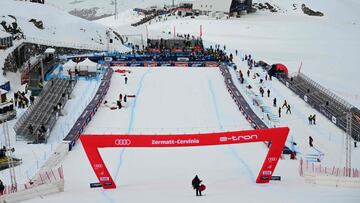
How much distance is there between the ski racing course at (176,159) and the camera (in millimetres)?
18531

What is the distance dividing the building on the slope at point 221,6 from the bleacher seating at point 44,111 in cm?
5765

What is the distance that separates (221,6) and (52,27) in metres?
43.2

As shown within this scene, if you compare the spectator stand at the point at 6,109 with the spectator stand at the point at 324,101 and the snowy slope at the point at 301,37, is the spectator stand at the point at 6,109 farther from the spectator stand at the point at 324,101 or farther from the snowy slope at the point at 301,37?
the snowy slope at the point at 301,37

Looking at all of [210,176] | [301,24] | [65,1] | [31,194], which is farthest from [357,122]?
[65,1]

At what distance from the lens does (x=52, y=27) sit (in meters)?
56.7

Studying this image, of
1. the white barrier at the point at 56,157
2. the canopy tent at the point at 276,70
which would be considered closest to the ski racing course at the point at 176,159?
the white barrier at the point at 56,157

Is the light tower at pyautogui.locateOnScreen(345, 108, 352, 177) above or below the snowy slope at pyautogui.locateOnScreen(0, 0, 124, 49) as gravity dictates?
below

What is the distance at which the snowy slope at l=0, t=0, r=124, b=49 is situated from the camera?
53106mm

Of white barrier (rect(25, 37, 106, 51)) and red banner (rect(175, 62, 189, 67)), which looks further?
white barrier (rect(25, 37, 106, 51))

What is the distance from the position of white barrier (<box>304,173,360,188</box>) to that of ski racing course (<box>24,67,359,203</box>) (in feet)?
1.65

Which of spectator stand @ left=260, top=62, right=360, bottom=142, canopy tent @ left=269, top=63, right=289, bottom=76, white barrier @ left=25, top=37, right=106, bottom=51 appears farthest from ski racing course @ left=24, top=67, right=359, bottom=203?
white barrier @ left=25, top=37, right=106, bottom=51

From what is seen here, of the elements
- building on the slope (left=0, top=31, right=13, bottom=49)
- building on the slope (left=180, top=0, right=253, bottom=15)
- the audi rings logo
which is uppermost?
building on the slope (left=180, top=0, right=253, bottom=15)

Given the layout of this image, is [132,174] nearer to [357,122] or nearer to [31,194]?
[31,194]

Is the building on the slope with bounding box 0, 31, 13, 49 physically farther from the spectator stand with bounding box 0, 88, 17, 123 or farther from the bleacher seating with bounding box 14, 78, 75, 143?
the spectator stand with bounding box 0, 88, 17, 123
